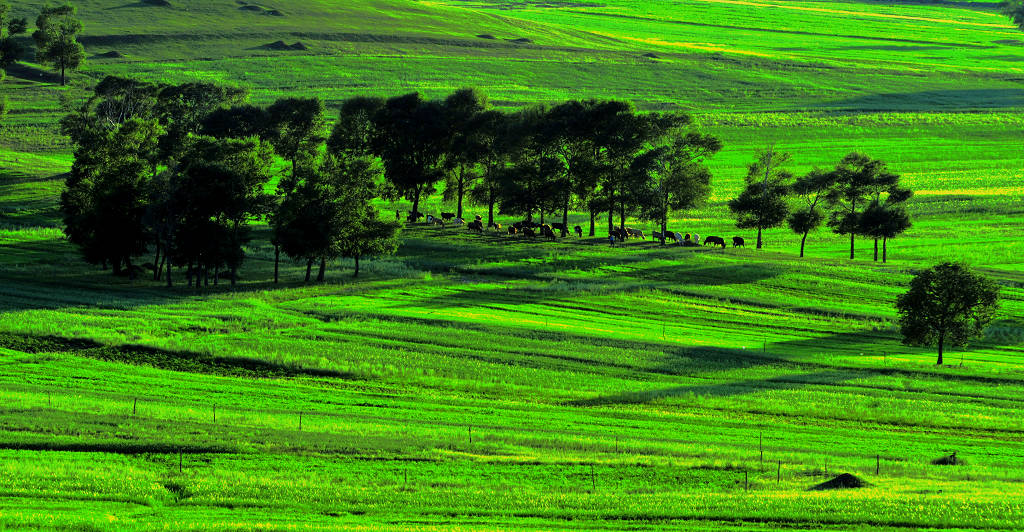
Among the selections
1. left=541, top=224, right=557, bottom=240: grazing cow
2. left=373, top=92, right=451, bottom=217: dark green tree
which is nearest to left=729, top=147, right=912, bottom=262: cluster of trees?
left=541, top=224, right=557, bottom=240: grazing cow

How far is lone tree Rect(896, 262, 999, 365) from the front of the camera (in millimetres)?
74188

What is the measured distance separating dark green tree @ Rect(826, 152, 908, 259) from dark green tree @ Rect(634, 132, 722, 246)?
38.9 ft

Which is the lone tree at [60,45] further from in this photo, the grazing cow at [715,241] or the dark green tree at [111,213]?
the grazing cow at [715,241]

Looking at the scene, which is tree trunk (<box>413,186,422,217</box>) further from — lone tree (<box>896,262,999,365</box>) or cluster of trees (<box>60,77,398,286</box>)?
lone tree (<box>896,262,999,365</box>)

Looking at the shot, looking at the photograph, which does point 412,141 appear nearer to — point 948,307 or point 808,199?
point 808,199

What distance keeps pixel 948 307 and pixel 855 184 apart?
33843 mm

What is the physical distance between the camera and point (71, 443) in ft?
149

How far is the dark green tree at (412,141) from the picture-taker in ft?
383

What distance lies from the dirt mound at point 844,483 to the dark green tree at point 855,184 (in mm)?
66859

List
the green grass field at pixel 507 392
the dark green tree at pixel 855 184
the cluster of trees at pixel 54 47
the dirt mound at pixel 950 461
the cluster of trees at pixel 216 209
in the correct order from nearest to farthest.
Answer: the green grass field at pixel 507 392 → the dirt mound at pixel 950 461 → the cluster of trees at pixel 216 209 → the dark green tree at pixel 855 184 → the cluster of trees at pixel 54 47

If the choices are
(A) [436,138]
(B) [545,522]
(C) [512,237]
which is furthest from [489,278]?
(B) [545,522]

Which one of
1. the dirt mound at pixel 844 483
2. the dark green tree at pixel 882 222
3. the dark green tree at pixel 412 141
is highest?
the dark green tree at pixel 412 141

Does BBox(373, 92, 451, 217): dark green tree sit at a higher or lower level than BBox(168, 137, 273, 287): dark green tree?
higher

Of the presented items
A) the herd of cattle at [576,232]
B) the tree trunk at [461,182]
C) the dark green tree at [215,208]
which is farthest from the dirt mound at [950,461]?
the tree trunk at [461,182]
